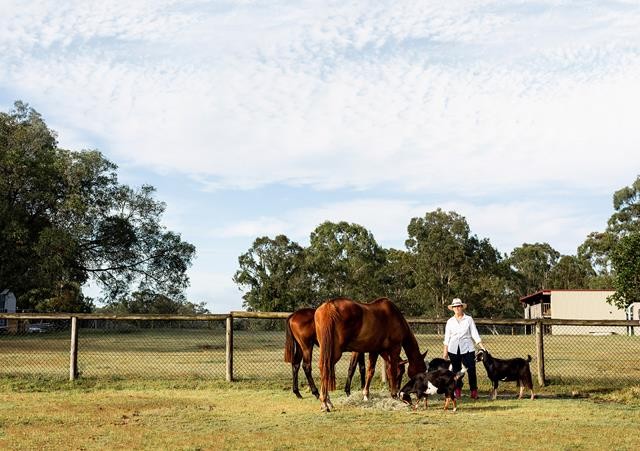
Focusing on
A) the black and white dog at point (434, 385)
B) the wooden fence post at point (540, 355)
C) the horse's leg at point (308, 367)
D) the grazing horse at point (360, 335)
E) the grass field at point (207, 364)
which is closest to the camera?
the black and white dog at point (434, 385)

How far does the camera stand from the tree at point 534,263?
99750 mm

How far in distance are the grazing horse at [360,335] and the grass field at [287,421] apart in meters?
0.59

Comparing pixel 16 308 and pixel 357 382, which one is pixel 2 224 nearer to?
pixel 16 308

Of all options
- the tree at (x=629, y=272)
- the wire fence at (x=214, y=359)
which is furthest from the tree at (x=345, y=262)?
the tree at (x=629, y=272)

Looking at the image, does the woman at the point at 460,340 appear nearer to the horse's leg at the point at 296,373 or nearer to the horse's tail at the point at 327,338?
the horse's tail at the point at 327,338

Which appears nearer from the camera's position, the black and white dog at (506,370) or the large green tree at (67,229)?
the black and white dog at (506,370)

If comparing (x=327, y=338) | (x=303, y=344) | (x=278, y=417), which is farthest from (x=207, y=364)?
(x=278, y=417)

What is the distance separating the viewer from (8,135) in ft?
139

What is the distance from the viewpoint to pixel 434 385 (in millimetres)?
11383

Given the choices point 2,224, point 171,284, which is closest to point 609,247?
point 171,284

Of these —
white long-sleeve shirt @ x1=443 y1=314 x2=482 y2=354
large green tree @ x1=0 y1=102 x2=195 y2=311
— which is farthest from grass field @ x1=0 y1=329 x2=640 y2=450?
large green tree @ x1=0 y1=102 x2=195 y2=311

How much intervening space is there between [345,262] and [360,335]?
210ft

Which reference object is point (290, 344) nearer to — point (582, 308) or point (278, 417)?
point (278, 417)

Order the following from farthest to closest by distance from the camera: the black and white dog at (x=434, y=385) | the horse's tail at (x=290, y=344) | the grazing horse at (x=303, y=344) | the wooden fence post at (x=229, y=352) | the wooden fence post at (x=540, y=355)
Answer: the wooden fence post at (x=229, y=352) → the wooden fence post at (x=540, y=355) → the horse's tail at (x=290, y=344) → the grazing horse at (x=303, y=344) → the black and white dog at (x=434, y=385)
